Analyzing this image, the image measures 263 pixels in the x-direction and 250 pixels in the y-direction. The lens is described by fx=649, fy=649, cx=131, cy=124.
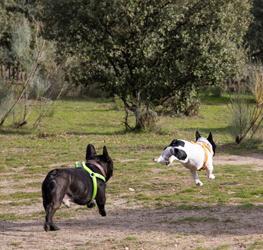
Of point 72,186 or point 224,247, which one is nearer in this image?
point 224,247

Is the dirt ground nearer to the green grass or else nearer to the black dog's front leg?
the black dog's front leg

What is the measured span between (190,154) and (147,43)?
15380mm

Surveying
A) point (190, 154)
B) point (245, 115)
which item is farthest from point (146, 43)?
point (190, 154)

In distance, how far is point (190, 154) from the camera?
902 centimetres

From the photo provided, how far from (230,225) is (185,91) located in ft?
55.9

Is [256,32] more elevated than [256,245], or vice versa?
[256,32]

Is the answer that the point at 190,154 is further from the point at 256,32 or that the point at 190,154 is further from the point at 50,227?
the point at 256,32

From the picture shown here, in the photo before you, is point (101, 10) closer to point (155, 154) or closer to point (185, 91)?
point (185, 91)

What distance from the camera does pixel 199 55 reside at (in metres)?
24.4

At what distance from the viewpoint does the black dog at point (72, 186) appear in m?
7.72

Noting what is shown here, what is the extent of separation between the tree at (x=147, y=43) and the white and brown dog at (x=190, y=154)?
47.8ft

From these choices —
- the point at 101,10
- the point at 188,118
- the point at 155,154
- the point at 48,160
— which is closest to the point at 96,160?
the point at 48,160

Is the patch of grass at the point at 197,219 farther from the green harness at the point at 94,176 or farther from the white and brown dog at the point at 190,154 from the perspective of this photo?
the green harness at the point at 94,176

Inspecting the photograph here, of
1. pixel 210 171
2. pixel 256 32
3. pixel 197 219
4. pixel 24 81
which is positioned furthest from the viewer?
pixel 256 32
